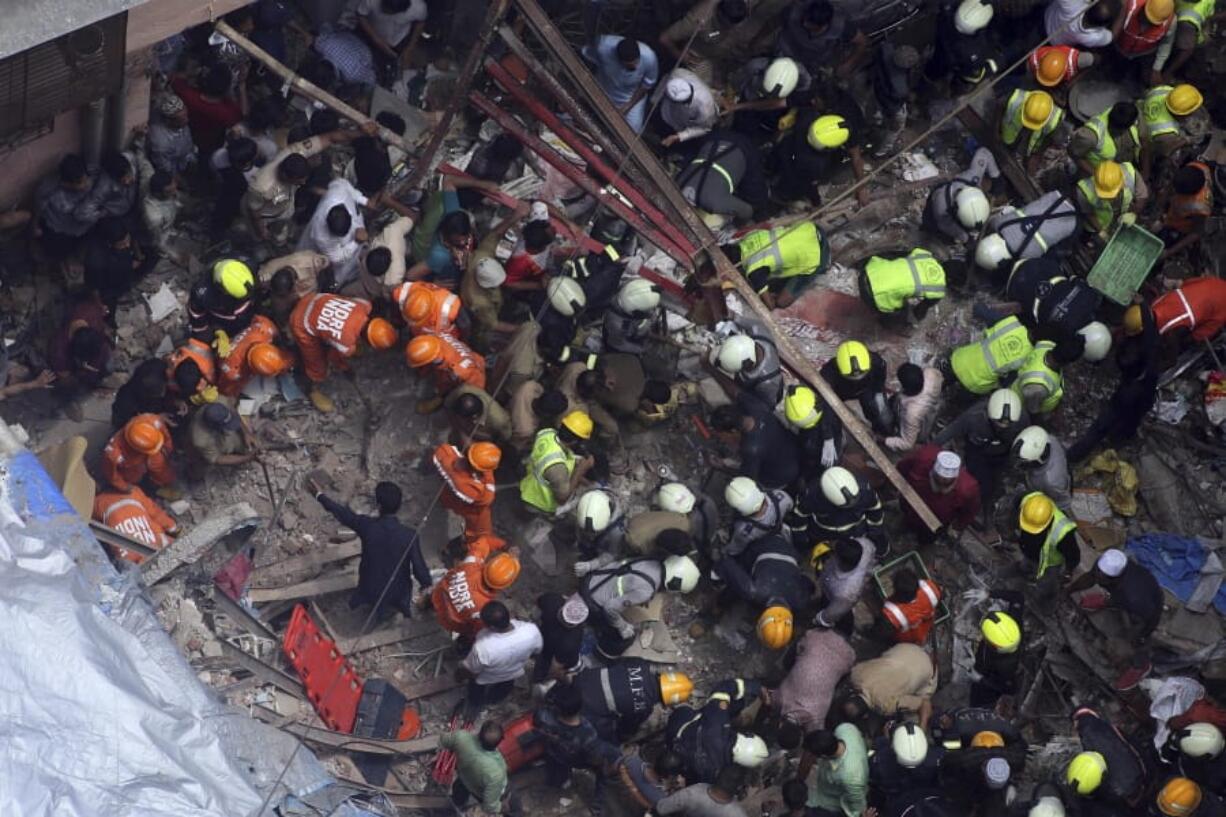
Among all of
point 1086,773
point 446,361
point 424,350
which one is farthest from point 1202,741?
point 424,350

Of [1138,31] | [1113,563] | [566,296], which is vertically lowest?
[1113,563]

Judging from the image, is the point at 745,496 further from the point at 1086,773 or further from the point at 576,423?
the point at 1086,773

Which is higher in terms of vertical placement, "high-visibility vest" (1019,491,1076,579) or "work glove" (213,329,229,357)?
"work glove" (213,329,229,357)

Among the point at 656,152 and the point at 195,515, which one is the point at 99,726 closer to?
the point at 195,515

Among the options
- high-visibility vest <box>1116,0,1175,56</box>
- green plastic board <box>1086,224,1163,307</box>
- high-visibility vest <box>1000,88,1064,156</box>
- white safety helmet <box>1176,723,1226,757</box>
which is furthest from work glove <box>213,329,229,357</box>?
high-visibility vest <box>1116,0,1175,56</box>

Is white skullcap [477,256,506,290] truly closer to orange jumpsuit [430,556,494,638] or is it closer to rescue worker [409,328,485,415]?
rescue worker [409,328,485,415]

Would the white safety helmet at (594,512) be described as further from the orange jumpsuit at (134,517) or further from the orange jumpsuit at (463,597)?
the orange jumpsuit at (134,517)
